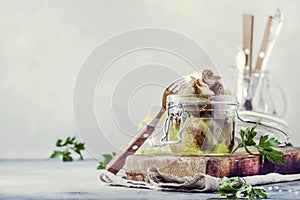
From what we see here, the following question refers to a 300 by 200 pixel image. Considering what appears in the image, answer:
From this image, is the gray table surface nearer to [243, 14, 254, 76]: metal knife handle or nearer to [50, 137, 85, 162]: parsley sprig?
[50, 137, 85, 162]: parsley sprig

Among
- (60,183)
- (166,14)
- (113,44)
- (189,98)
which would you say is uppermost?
(166,14)

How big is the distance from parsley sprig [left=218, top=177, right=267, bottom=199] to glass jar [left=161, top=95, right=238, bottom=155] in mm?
119

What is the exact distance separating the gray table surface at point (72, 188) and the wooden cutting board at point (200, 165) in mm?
44

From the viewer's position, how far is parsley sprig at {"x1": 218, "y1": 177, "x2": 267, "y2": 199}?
816 mm

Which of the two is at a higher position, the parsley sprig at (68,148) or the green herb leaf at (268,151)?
A: the green herb leaf at (268,151)

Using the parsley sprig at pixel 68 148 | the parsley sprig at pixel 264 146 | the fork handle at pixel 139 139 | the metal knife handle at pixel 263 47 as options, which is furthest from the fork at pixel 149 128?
the metal knife handle at pixel 263 47

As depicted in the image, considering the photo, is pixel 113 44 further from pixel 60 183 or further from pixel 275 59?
pixel 60 183

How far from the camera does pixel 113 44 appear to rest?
1.54 meters

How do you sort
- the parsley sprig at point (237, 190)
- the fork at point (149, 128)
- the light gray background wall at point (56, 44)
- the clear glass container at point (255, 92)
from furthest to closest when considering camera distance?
the light gray background wall at point (56, 44) < the clear glass container at point (255, 92) < the fork at point (149, 128) < the parsley sprig at point (237, 190)

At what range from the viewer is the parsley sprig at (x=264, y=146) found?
0.97 metres

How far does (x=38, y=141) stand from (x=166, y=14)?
50 centimetres

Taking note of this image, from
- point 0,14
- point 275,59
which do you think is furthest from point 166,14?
point 0,14

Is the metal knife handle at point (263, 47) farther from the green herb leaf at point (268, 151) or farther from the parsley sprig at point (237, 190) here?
the parsley sprig at point (237, 190)

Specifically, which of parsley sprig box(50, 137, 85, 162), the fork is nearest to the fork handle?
the fork
